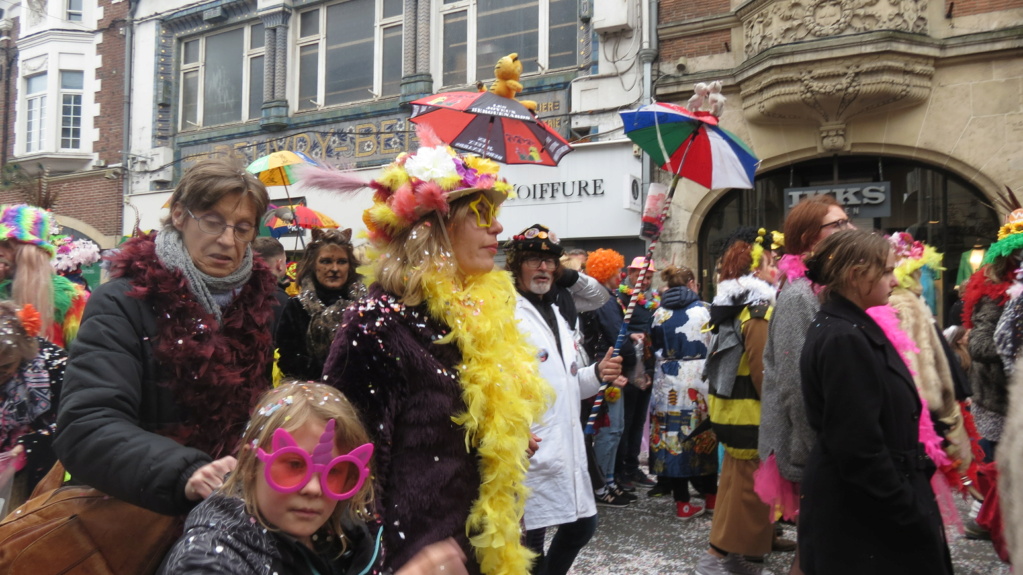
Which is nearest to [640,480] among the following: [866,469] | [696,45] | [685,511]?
[685,511]

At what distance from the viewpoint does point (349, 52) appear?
45.9 ft

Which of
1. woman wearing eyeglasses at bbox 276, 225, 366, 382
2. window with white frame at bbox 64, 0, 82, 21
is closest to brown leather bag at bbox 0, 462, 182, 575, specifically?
woman wearing eyeglasses at bbox 276, 225, 366, 382

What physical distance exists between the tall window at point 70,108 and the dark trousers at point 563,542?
18.1m

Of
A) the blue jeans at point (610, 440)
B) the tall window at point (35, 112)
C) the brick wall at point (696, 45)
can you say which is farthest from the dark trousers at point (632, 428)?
the tall window at point (35, 112)

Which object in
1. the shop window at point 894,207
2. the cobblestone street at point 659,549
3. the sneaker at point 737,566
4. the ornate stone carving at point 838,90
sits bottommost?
the cobblestone street at point 659,549

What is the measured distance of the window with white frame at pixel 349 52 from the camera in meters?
13.5

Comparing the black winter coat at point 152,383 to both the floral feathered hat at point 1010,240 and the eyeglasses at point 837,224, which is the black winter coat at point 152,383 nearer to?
the eyeglasses at point 837,224

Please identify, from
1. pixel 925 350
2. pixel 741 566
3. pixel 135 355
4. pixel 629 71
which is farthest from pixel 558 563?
pixel 629 71

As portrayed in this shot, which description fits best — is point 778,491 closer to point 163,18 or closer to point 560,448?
point 560,448

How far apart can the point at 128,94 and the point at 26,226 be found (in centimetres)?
1426

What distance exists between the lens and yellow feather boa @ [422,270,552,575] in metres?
2.27

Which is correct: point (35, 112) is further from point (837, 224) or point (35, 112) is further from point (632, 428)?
point (837, 224)

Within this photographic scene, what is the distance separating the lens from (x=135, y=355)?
1.95 metres

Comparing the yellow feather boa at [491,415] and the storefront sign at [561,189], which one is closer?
the yellow feather boa at [491,415]
